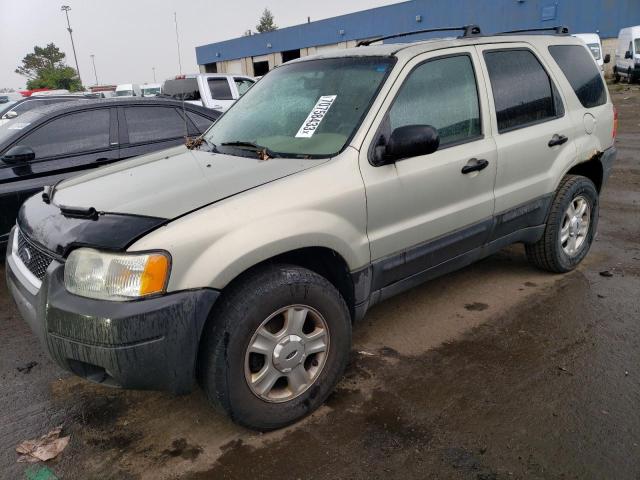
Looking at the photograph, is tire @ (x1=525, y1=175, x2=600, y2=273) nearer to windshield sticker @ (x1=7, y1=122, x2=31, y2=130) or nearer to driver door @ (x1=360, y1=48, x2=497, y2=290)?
driver door @ (x1=360, y1=48, x2=497, y2=290)

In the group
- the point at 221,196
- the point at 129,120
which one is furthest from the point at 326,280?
the point at 129,120

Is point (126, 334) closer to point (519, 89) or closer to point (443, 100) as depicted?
point (443, 100)

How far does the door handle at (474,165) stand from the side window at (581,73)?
1.36 m

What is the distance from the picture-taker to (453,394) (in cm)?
289

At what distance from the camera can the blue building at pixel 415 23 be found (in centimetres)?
2744

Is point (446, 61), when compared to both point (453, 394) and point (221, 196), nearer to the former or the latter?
point (221, 196)

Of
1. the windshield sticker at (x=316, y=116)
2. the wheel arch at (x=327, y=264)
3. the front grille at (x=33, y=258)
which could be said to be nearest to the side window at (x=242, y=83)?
the windshield sticker at (x=316, y=116)

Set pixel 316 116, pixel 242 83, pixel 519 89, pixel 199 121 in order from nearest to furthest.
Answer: pixel 316 116
pixel 519 89
pixel 199 121
pixel 242 83

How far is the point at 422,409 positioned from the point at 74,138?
172 inches

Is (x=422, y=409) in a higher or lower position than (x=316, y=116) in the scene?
lower

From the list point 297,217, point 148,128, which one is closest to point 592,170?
point 297,217

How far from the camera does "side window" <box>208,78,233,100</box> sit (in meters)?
11.5

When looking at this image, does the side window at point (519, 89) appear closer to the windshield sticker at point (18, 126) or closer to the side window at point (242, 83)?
the windshield sticker at point (18, 126)

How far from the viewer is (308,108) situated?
3.19 metres
